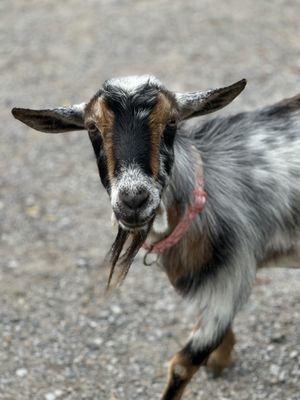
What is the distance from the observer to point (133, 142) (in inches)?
121

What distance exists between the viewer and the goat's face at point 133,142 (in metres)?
3.04

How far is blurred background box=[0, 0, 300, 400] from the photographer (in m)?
4.39

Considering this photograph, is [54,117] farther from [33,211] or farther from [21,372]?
[33,211]

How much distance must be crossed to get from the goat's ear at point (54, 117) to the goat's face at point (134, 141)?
0.09 metres

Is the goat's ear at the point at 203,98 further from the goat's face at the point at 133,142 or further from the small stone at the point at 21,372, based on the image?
the small stone at the point at 21,372

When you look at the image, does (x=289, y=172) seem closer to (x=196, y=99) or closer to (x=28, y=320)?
(x=196, y=99)

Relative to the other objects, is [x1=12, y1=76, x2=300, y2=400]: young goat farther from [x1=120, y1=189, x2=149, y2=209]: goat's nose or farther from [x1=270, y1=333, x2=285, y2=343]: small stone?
[x1=270, y1=333, x2=285, y2=343]: small stone

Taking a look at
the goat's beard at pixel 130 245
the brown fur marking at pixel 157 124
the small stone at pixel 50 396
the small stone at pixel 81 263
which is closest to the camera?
the brown fur marking at pixel 157 124

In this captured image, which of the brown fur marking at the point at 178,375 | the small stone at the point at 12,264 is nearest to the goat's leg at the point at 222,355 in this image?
the brown fur marking at the point at 178,375

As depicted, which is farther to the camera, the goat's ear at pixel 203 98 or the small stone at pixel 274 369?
the small stone at pixel 274 369

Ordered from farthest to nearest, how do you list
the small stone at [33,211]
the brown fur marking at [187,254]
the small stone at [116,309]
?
the small stone at [33,211], the small stone at [116,309], the brown fur marking at [187,254]

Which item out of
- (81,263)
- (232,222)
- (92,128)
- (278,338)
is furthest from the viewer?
(81,263)

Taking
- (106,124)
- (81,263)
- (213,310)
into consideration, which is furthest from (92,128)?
(81,263)

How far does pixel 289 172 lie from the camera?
3730 millimetres
